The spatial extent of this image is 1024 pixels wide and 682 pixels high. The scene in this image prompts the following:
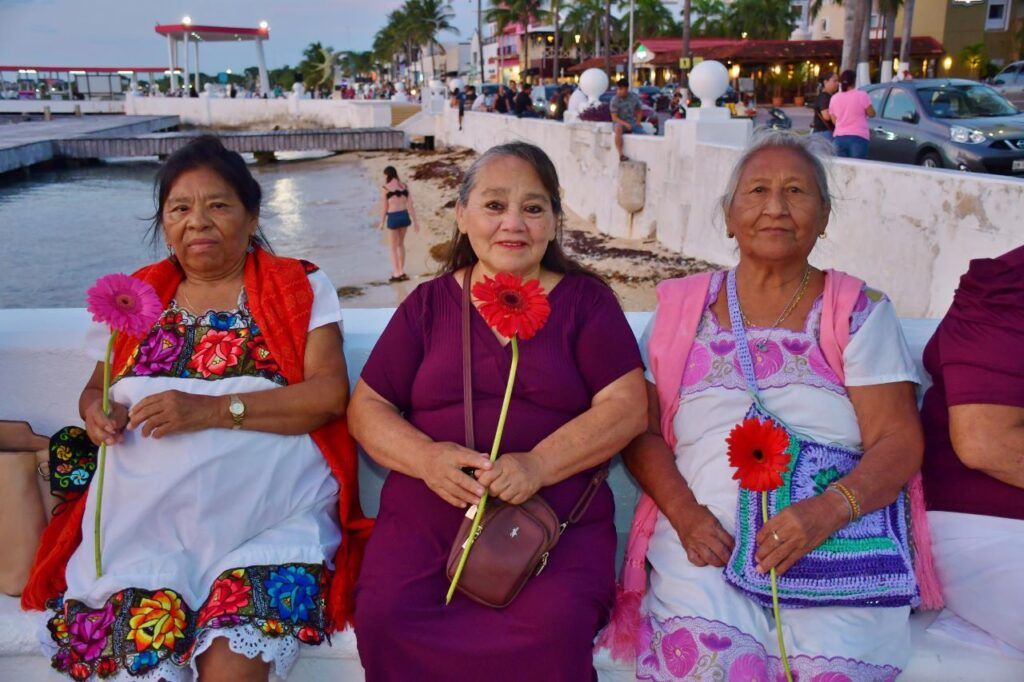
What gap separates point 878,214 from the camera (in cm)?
693

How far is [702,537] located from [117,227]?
22760mm

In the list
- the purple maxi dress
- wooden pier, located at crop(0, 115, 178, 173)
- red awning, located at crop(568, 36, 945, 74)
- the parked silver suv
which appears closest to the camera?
the purple maxi dress

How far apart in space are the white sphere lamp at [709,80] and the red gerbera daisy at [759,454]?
9832mm

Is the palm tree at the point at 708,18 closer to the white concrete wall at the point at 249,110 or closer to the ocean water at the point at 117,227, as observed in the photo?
the white concrete wall at the point at 249,110

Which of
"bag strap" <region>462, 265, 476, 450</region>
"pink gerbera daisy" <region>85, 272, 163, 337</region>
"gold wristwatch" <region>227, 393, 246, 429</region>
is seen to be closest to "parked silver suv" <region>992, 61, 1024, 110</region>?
"bag strap" <region>462, 265, 476, 450</region>

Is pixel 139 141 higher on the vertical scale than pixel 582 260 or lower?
higher

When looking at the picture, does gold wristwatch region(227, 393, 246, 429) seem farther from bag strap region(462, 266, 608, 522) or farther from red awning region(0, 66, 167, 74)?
red awning region(0, 66, 167, 74)

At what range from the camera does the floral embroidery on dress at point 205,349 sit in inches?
90.2

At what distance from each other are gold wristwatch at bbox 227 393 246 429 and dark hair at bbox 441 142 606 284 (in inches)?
27.4

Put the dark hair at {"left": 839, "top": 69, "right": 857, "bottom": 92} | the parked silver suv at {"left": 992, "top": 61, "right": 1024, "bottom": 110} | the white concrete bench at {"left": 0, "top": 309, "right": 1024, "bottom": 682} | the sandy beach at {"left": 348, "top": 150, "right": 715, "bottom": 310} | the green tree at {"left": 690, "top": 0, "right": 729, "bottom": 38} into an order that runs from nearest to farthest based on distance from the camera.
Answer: the white concrete bench at {"left": 0, "top": 309, "right": 1024, "bottom": 682}, the dark hair at {"left": 839, "top": 69, "right": 857, "bottom": 92}, the sandy beach at {"left": 348, "top": 150, "right": 715, "bottom": 310}, the parked silver suv at {"left": 992, "top": 61, "right": 1024, "bottom": 110}, the green tree at {"left": 690, "top": 0, "right": 729, "bottom": 38}

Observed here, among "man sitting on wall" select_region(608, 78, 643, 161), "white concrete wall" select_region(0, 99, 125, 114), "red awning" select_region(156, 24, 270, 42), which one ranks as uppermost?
"red awning" select_region(156, 24, 270, 42)

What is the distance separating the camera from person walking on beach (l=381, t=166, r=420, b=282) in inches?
488

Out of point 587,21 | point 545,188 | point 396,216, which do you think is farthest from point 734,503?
point 587,21

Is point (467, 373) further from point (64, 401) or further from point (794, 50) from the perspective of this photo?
point (794, 50)
